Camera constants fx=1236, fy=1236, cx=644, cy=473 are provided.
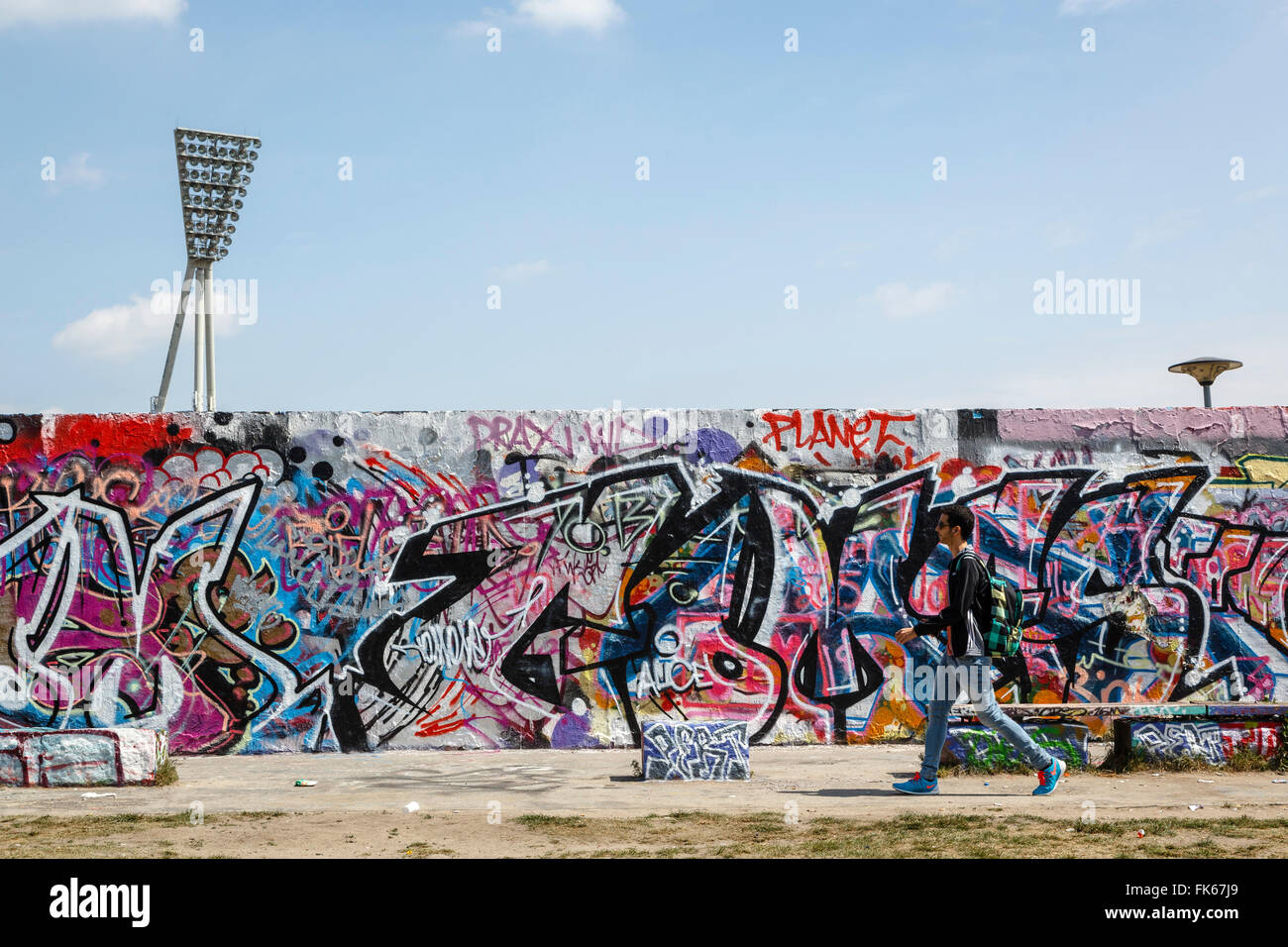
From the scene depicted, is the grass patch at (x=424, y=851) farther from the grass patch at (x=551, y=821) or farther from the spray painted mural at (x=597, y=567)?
the spray painted mural at (x=597, y=567)

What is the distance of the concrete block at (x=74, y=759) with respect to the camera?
8.04 m

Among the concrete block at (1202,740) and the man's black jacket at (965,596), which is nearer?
the man's black jacket at (965,596)

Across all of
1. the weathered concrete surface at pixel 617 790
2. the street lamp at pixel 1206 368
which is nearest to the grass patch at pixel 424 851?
the weathered concrete surface at pixel 617 790

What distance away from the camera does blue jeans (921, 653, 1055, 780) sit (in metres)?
7.20

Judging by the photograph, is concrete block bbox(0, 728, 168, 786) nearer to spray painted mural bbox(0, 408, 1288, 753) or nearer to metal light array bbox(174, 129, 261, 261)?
spray painted mural bbox(0, 408, 1288, 753)

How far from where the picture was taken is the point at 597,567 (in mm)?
9773

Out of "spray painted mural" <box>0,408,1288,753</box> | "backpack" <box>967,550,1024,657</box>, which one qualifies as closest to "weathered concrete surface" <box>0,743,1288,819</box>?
"spray painted mural" <box>0,408,1288,753</box>

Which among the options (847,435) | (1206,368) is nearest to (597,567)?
(847,435)

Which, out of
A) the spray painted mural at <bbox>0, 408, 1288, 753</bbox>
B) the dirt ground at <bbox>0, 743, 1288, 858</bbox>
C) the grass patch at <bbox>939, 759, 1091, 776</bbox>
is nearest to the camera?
the dirt ground at <bbox>0, 743, 1288, 858</bbox>

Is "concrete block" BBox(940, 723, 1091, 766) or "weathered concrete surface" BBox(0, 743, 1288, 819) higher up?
"concrete block" BBox(940, 723, 1091, 766)

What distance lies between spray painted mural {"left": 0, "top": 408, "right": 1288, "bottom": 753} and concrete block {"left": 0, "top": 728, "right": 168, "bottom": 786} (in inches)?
54.8
